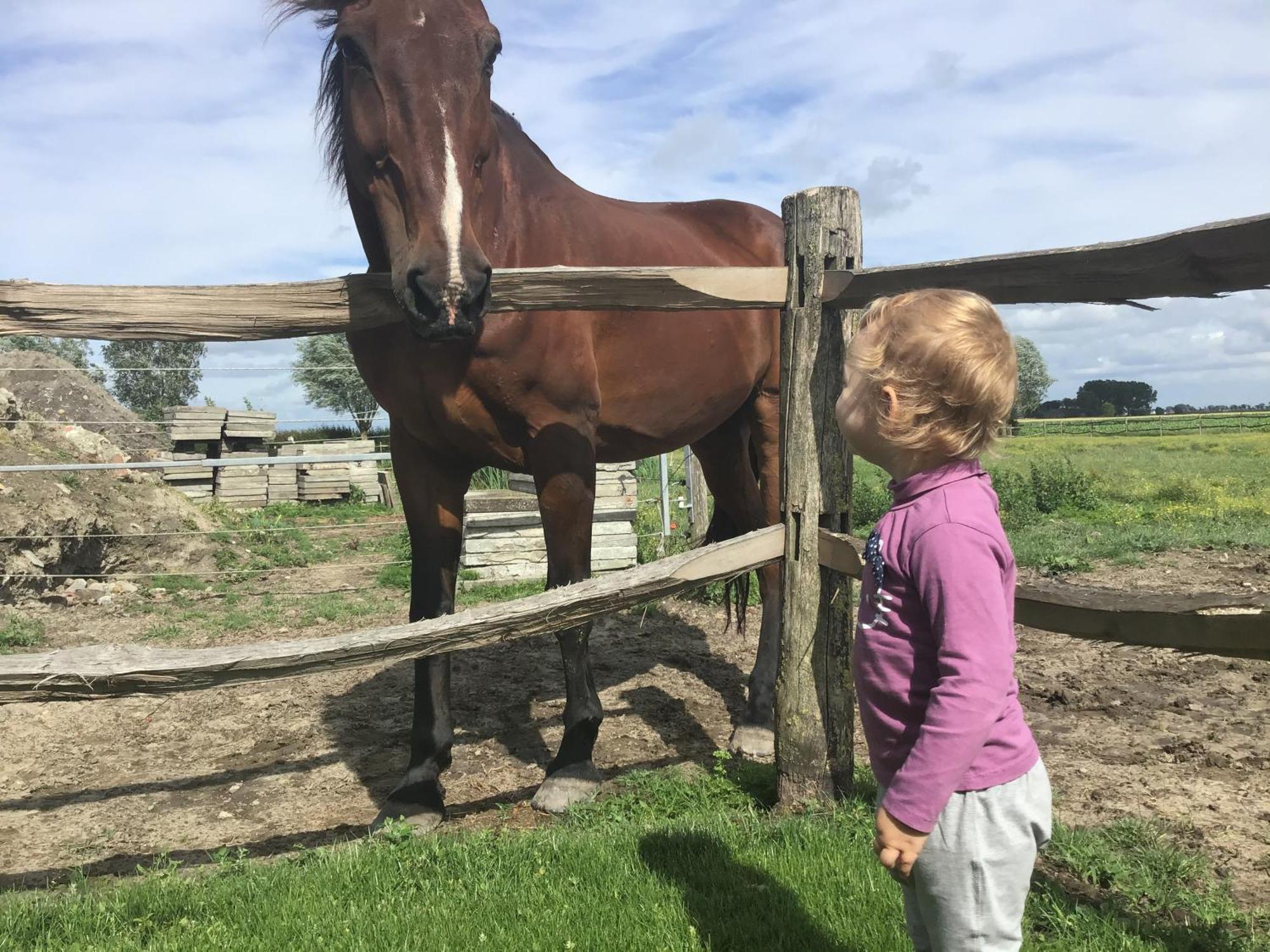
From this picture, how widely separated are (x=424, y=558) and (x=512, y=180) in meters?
1.64

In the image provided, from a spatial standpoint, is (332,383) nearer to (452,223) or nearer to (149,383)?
(149,383)

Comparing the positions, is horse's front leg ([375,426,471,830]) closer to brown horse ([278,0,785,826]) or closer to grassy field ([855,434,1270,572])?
brown horse ([278,0,785,826])

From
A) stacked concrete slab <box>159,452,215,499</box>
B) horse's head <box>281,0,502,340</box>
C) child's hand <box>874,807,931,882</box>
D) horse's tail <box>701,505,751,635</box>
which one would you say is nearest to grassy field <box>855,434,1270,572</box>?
child's hand <box>874,807,931,882</box>

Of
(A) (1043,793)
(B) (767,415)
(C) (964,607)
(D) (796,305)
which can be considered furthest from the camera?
(B) (767,415)

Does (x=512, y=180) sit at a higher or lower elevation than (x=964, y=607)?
higher

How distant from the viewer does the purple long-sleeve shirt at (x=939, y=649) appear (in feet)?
5.08

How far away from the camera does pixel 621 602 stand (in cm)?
297

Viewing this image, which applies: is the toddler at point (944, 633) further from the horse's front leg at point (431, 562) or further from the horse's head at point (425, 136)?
the horse's front leg at point (431, 562)

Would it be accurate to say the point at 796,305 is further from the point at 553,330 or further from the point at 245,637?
the point at 245,637

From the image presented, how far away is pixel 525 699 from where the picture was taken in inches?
203

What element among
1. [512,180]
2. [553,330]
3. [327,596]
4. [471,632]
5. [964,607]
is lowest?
[327,596]

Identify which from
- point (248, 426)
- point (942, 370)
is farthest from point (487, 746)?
point (248, 426)

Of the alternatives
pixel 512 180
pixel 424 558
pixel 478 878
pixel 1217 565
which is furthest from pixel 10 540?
pixel 1217 565

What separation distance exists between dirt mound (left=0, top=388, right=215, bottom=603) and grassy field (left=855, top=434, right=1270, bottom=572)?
7.60m
